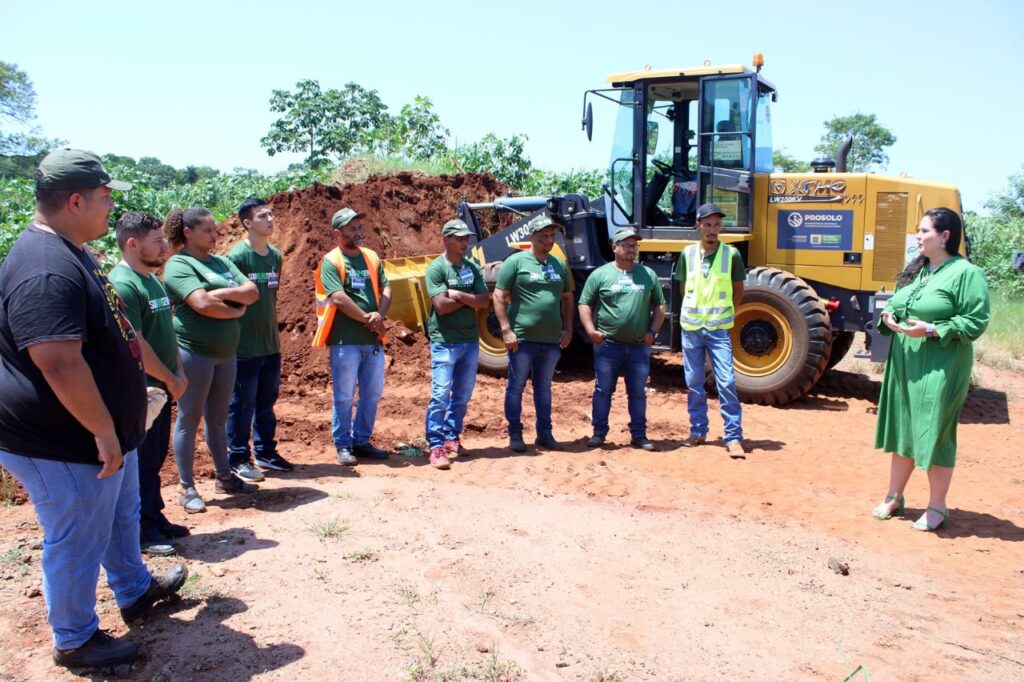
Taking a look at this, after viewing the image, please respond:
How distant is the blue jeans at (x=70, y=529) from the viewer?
2.92 meters

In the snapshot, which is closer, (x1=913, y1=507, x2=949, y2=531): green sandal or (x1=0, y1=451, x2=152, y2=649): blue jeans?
(x1=0, y1=451, x2=152, y2=649): blue jeans

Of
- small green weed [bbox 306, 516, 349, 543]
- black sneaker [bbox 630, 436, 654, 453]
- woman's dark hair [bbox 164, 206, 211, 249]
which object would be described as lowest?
black sneaker [bbox 630, 436, 654, 453]

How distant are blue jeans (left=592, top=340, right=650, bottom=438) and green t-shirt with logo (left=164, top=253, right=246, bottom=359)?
3.08m

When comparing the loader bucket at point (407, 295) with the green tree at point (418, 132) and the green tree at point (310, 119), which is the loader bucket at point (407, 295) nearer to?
the green tree at point (418, 132)

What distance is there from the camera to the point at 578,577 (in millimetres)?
4109

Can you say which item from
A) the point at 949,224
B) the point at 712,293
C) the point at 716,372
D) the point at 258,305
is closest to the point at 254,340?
the point at 258,305

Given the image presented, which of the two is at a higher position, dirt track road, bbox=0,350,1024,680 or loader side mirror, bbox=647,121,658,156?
loader side mirror, bbox=647,121,658,156

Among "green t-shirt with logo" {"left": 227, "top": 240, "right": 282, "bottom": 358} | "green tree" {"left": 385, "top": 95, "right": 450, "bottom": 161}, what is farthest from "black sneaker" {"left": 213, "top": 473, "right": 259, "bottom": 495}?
"green tree" {"left": 385, "top": 95, "right": 450, "bottom": 161}

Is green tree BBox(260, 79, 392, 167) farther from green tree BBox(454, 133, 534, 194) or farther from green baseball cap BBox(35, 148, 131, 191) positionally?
green baseball cap BBox(35, 148, 131, 191)

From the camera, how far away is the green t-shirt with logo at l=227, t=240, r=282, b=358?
216 inches

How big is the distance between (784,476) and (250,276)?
13.9 ft

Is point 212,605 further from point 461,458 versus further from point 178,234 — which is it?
point 461,458

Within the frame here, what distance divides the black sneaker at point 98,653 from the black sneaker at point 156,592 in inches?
11.8

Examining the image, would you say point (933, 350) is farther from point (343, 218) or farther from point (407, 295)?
point (407, 295)
